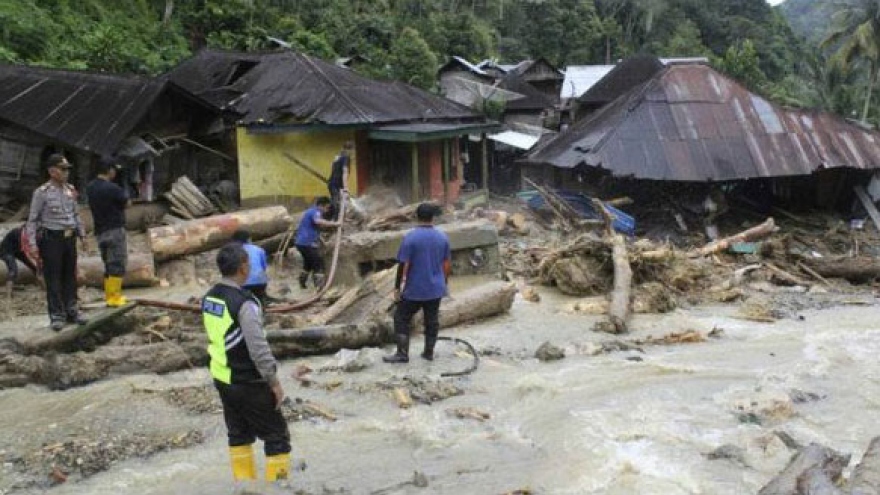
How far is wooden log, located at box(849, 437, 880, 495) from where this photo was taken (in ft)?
15.3

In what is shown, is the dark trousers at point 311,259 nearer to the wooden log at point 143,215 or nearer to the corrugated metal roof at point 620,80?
the wooden log at point 143,215

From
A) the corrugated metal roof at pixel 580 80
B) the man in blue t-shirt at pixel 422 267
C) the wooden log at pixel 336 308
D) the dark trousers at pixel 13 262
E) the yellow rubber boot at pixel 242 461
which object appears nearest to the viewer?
the yellow rubber boot at pixel 242 461

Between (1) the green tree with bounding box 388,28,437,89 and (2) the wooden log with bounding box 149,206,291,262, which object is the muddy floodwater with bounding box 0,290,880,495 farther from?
(1) the green tree with bounding box 388,28,437,89

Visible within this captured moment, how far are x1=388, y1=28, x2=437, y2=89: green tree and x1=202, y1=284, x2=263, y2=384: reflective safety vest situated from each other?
34.2 m

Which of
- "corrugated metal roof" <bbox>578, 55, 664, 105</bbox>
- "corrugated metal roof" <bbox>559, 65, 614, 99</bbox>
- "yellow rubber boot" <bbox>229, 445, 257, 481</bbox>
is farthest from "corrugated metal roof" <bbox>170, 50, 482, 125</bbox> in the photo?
"corrugated metal roof" <bbox>559, 65, 614, 99</bbox>

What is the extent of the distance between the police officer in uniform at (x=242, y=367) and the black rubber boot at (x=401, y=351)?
331 centimetres

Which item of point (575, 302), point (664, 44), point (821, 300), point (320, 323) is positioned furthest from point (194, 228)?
point (664, 44)

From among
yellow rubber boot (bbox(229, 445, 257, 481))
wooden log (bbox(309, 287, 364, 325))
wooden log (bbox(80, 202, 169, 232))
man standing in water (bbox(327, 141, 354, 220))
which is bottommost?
yellow rubber boot (bbox(229, 445, 257, 481))

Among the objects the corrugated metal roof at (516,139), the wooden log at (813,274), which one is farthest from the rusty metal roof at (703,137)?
the corrugated metal roof at (516,139)

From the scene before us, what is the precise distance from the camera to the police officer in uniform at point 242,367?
16.0ft

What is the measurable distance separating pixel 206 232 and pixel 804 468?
33.2ft

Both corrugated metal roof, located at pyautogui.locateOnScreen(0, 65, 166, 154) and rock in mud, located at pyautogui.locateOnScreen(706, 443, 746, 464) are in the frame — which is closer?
rock in mud, located at pyautogui.locateOnScreen(706, 443, 746, 464)

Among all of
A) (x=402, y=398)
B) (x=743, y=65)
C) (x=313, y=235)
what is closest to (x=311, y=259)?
(x=313, y=235)

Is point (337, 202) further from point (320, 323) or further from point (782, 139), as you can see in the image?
point (782, 139)
